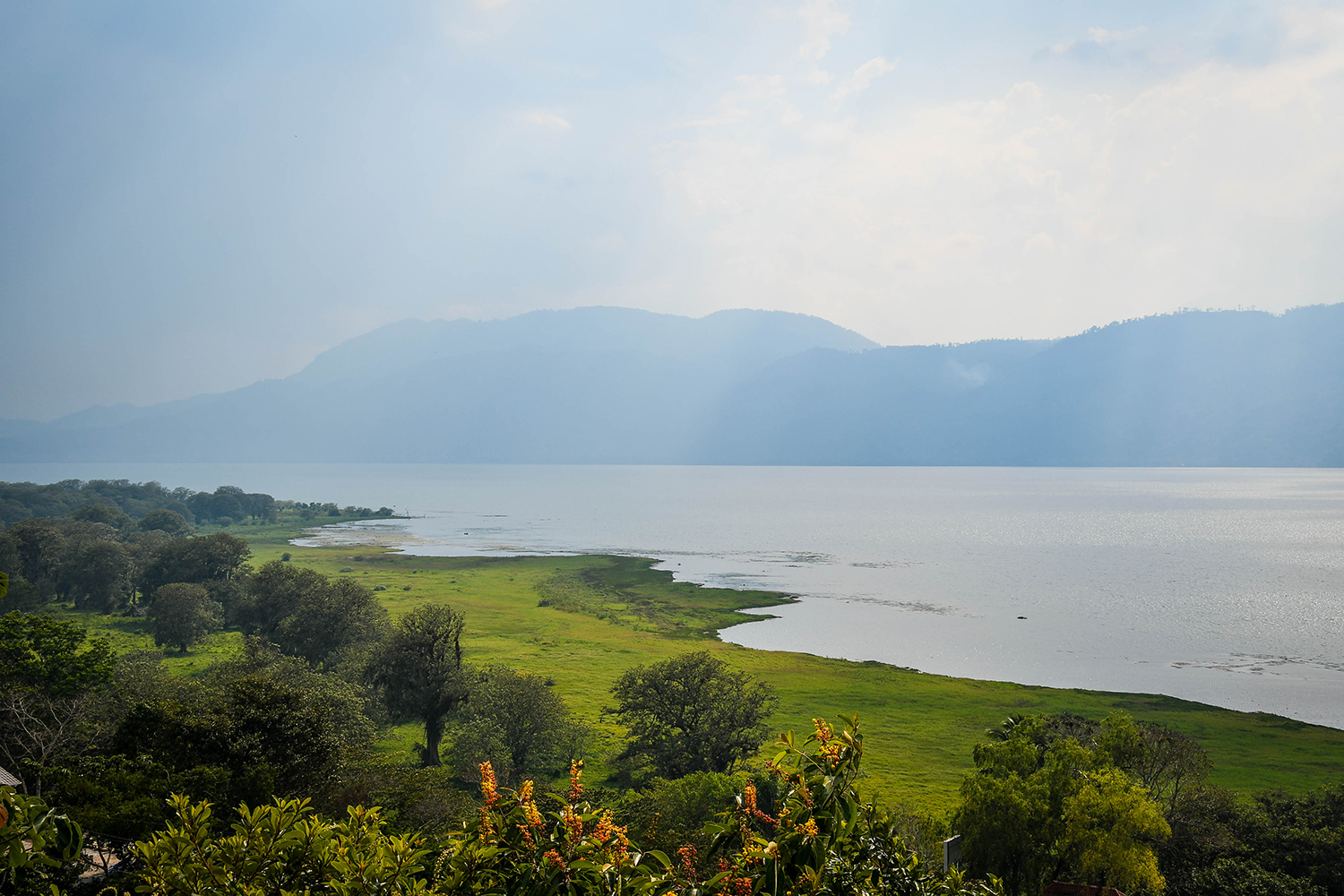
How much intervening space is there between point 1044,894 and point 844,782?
2594cm

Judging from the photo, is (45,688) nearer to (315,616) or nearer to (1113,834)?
(315,616)

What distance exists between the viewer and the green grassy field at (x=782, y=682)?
42.3m

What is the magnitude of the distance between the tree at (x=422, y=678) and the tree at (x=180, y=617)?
30648 mm

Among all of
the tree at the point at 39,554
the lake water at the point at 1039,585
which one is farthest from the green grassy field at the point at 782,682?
the tree at the point at 39,554

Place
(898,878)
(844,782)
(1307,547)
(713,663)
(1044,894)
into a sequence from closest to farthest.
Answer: (844,782) < (898,878) < (1044,894) < (713,663) < (1307,547)

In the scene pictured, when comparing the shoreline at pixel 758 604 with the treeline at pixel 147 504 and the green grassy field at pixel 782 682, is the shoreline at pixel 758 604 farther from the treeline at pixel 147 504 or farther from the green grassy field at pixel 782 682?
the treeline at pixel 147 504

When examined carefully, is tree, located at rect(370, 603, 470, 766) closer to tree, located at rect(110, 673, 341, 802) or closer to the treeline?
tree, located at rect(110, 673, 341, 802)

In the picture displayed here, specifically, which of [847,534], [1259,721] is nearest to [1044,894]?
[1259,721]

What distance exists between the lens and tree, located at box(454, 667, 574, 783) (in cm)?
3819

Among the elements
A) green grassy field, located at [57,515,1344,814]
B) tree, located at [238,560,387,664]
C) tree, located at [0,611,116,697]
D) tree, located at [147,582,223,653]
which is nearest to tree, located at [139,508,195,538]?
green grassy field, located at [57,515,1344,814]

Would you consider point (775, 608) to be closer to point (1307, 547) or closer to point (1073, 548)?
point (1073, 548)

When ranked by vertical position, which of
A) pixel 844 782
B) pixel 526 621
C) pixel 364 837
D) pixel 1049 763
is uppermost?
pixel 844 782

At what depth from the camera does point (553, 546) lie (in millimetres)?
136625

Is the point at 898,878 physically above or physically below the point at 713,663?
above
